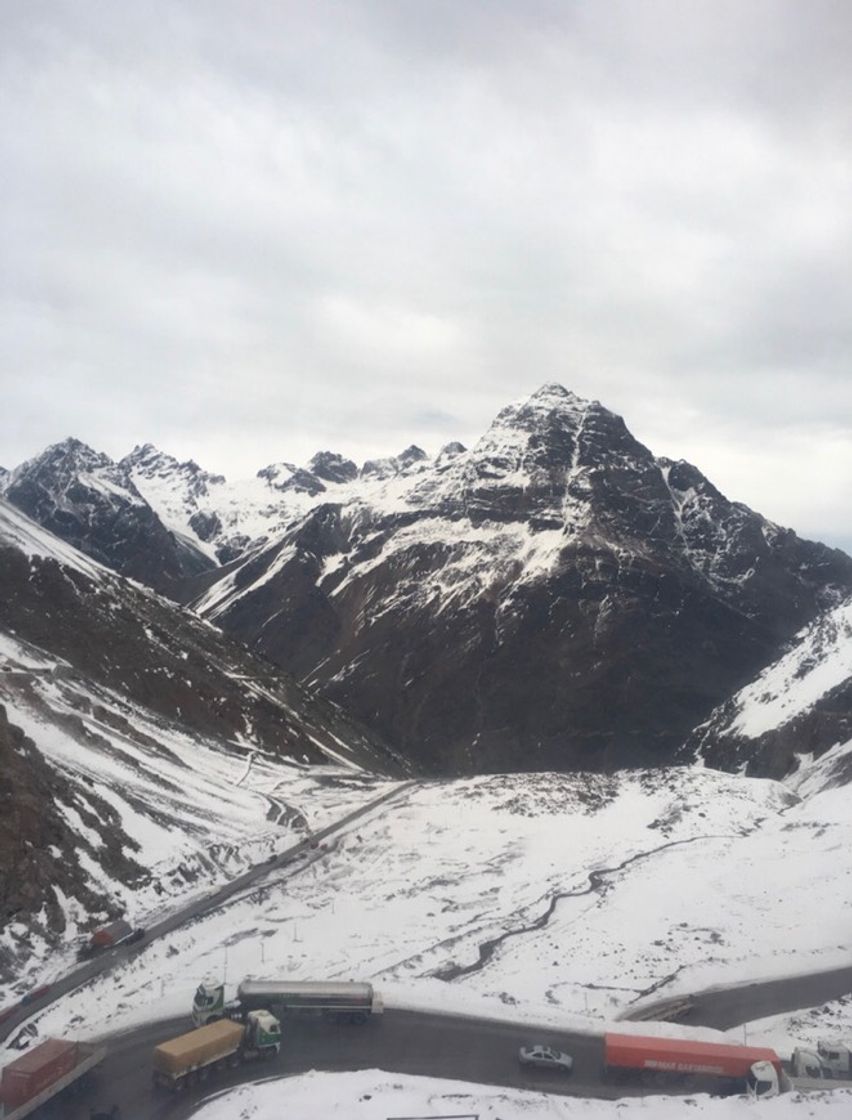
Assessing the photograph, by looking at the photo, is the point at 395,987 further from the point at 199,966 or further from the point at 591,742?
the point at 591,742

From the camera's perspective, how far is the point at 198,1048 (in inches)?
1201

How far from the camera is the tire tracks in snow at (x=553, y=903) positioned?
4494 centimetres

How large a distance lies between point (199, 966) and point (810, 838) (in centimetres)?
4715

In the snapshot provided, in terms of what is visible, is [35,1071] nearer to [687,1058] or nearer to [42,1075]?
[42,1075]

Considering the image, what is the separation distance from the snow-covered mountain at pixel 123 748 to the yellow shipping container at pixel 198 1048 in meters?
16.0

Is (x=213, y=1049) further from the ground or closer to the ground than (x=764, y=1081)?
closer to the ground

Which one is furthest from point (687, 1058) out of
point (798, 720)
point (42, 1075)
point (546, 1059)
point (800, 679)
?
point (800, 679)

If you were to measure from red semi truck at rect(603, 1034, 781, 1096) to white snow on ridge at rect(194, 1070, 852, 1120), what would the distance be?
133 cm

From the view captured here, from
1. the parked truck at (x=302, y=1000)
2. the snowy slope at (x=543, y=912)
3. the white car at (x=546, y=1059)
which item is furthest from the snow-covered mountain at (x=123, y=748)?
the white car at (x=546, y=1059)

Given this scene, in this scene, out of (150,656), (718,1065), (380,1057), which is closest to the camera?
(718,1065)

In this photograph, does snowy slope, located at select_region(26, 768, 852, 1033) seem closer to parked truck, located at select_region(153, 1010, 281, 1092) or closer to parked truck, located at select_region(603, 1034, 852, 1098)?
parked truck, located at select_region(603, 1034, 852, 1098)

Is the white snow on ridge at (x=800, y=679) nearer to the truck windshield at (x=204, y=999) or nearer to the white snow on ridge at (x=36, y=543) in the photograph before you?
the white snow on ridge at (x=36, y=543)

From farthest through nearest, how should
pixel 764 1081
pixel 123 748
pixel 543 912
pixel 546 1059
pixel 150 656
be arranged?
pixel 150 656, pixel 123 748, pixel 543 912, pixel 546 1059, pixel 764 1081

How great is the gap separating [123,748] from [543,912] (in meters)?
45.1
